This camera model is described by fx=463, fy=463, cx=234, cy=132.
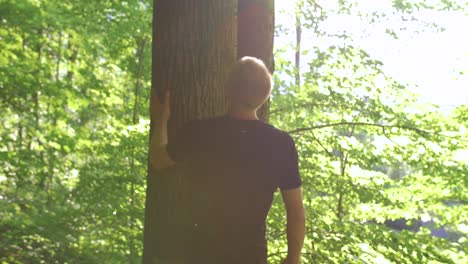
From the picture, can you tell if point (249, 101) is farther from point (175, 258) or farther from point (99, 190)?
point (99, 190)

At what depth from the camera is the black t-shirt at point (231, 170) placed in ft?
7.80

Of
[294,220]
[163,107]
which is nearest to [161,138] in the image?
[163,107]

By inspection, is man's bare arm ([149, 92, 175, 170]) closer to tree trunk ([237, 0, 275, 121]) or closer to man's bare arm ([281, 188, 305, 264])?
man's bare arm ([281, 188, 305, 264])

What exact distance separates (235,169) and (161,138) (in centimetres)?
48

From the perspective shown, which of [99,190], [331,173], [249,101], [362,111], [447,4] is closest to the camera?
[249,101]

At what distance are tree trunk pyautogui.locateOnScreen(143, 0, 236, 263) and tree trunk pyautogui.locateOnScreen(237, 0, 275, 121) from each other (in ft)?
3.70

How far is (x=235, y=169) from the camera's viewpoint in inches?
93.7

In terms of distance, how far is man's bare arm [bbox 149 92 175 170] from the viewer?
8.34 ft

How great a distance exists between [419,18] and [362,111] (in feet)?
5.84

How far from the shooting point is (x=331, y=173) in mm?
6422

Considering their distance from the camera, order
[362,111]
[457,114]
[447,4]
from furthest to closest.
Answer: [457,114], [447,4], [362,111]

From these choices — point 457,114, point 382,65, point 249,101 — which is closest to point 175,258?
point 249,101

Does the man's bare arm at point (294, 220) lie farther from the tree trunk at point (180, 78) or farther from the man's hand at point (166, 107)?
the man's hand at point (166, 107)

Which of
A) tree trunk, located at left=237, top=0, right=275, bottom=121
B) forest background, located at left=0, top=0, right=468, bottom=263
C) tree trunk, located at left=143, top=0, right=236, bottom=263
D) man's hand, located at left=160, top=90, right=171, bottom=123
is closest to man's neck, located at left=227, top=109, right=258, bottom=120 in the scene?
tree trunk, located at left=143, top=0, right=236, bottom=263
